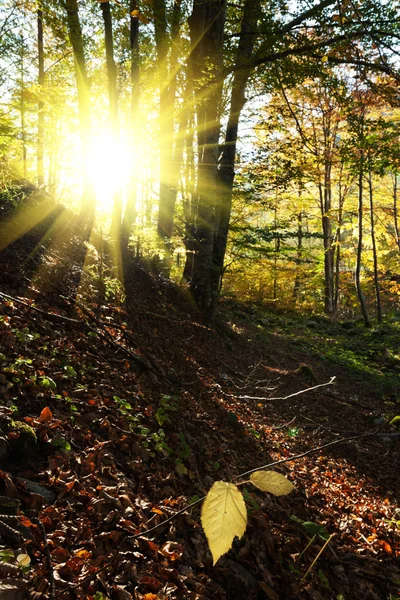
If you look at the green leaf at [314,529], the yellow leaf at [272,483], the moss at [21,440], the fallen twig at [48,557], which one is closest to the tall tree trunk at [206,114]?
the green leaf at [314,529]

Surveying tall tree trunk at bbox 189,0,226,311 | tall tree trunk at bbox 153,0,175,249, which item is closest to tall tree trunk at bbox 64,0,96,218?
tall tree trunk at bbox 153,0,175,249

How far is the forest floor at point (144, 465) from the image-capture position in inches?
77.5

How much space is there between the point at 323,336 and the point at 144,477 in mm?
13694

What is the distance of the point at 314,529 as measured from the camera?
3.02 meters

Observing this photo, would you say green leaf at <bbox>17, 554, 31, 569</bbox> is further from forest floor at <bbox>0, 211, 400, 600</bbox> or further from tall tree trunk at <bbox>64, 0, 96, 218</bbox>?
tall tree trunk at <bbox>64, 0, 96, 218</bbox>

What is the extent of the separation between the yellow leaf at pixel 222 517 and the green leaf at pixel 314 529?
252 cm

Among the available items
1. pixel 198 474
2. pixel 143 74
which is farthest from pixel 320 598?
pixel 143 74

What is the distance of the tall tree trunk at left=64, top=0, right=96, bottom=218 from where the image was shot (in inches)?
330

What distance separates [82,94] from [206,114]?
150 inches

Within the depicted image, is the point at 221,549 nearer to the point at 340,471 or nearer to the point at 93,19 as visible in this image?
the point at 340,471

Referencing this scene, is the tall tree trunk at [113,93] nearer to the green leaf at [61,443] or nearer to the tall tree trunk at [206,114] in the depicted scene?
the tall tree trunk at [206,114]

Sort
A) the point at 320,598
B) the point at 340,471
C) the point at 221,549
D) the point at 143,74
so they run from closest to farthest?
the point at 221,549, the point at 320,598, the point at 340,471, the point at 143,74

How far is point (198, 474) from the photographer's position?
3201 mm

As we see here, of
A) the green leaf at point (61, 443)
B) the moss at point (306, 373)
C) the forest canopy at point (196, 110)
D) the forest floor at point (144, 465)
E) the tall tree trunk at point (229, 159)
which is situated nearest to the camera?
the forest floor at point (144, 465)
